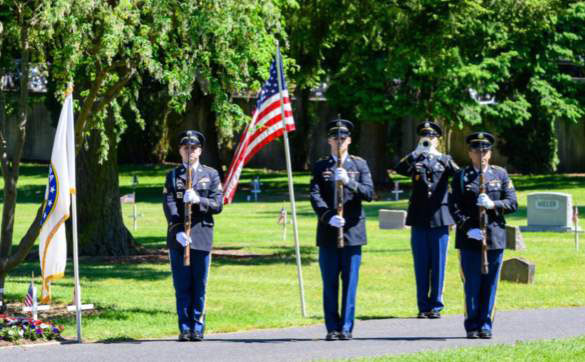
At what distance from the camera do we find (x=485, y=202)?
1145 cm

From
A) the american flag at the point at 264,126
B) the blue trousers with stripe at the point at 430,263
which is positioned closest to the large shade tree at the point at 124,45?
the american flag at the point at 264,126

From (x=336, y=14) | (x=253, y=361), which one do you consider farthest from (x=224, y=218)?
(x=253, y=361)

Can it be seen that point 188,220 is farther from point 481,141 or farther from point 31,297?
point 481,141

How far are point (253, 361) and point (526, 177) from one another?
116 feet

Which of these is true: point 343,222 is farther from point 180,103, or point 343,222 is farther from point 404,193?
point 404,193

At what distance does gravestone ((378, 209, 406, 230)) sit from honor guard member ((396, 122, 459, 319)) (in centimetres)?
1348

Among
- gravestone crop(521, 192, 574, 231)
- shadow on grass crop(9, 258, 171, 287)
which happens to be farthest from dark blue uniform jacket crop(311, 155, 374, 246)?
gravestone crop(521, 192, 574, 231)

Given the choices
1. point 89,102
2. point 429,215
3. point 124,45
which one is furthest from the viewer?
point 124,45

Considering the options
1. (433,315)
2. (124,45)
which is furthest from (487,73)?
(433,315)

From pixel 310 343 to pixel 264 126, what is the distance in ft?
11.1

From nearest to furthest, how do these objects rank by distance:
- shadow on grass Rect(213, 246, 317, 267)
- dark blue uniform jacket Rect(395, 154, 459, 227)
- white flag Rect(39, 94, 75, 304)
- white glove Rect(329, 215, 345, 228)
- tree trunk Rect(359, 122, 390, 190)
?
white glove Rect(329, 215, 345, 228), white flag Rect(39, 94, 75, 304), dark blue uniform jacket Rect(395, 154, 459, 227), shadow on grass Rect(213, 246, 317, 267), tree trunk Rect(359, 122, 390, 190)

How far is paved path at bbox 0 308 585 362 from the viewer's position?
35.4 feet

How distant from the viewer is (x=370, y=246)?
2300 centimetres

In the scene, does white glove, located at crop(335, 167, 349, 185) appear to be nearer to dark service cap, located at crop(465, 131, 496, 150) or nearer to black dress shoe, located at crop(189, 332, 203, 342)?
dark service cap, located at crop(465, 131, 496, 150)
